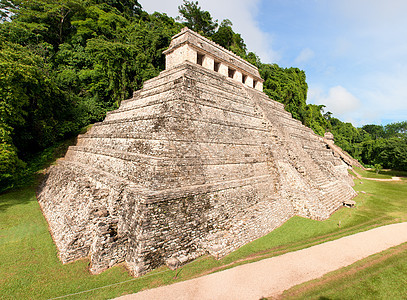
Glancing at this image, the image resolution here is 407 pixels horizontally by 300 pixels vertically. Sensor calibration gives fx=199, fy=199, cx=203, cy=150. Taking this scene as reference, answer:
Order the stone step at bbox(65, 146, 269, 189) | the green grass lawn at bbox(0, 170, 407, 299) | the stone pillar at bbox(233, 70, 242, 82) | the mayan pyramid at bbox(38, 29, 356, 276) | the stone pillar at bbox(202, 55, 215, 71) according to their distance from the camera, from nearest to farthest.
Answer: the green grass lawn at bbox(0, 170, 407, 299), the mayan pyramid at bbox(38, 29, 356, 276), the stone step at bbox(65, 146, 269, 189), the stone pillar at bbox(202, 55, 215, 71), the stone pillar at bbox(233, 70, 242, 82)

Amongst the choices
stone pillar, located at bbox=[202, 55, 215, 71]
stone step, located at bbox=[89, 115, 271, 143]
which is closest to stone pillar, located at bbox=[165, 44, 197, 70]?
stone pillar, located at bbox=[202, 55, 215, 71]

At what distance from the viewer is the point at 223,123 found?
10.8m

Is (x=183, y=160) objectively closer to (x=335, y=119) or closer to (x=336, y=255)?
(x=336, y=255)

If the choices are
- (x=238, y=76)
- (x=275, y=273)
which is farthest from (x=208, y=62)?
(x=275, y=273)

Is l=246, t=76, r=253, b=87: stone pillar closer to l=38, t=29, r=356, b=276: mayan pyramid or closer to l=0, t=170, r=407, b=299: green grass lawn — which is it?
l=38, t=29, r=356, b=276: mayan pyramid

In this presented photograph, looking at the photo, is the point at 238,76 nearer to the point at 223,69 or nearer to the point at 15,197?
the point at 223,69

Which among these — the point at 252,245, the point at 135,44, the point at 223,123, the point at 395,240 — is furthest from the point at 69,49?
the point at 395,240

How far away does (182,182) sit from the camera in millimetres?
7602

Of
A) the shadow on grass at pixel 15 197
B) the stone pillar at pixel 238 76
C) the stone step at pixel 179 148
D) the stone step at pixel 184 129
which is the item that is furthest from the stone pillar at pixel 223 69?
the shadow on grass at pixel 15 197

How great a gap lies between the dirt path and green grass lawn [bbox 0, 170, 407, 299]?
325 mm

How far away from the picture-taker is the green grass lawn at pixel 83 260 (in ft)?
19.4

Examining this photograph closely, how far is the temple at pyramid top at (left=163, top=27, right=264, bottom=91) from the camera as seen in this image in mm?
14172

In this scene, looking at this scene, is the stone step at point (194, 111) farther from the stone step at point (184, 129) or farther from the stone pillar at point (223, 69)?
the stone pillar at point (223, 69)

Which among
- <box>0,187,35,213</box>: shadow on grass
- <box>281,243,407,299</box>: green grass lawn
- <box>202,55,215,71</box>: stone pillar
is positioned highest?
<box>202,55,215,71</box>: stone pillar
